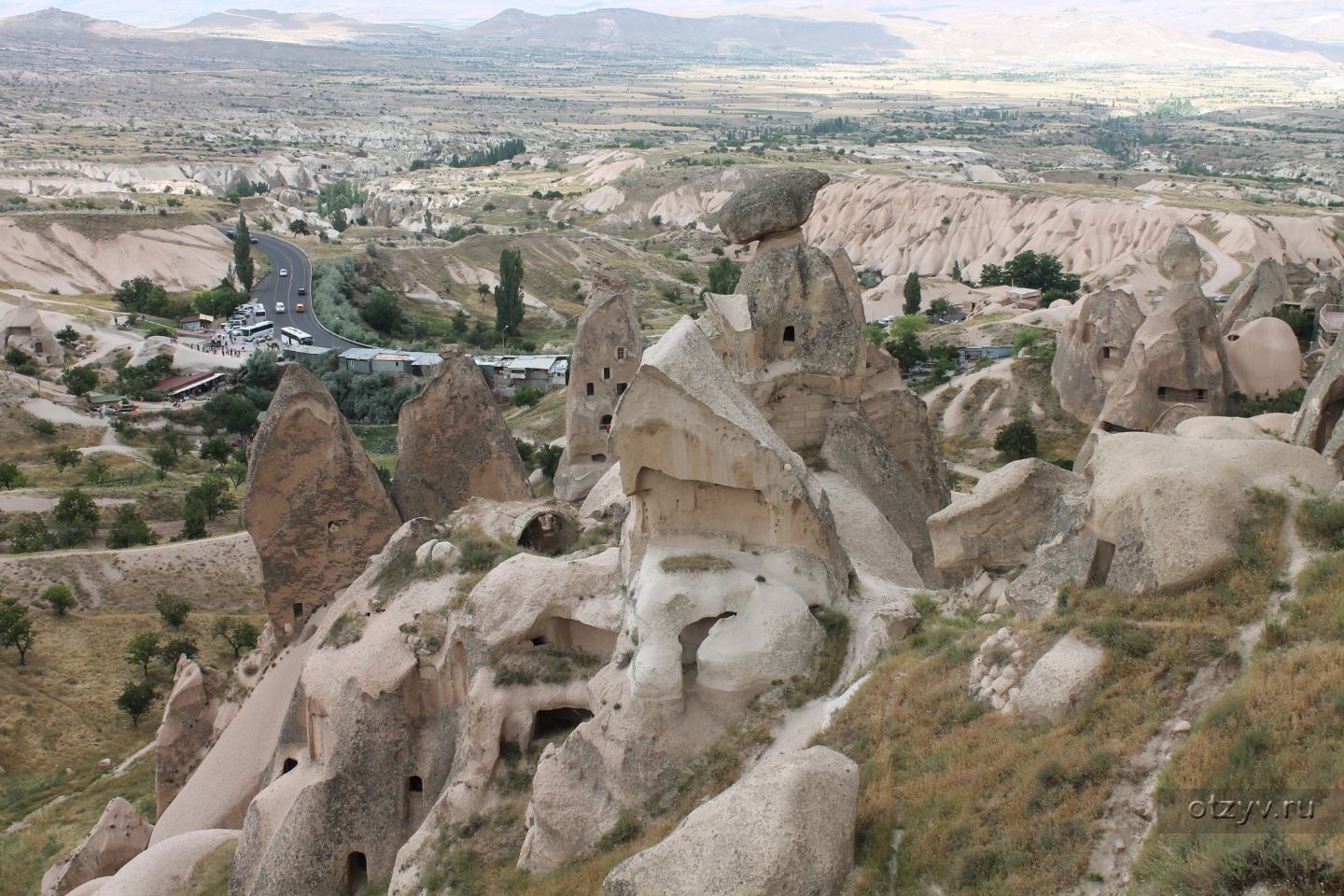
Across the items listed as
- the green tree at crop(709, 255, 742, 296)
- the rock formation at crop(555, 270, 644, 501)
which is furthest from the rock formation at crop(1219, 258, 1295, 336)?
the green tree at crop(709, 255, 742, 296)

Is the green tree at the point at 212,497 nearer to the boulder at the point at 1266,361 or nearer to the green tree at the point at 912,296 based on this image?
the boulder at the point at 1266,361

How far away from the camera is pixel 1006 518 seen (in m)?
13.2

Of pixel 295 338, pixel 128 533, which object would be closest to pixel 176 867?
pixel 128 533

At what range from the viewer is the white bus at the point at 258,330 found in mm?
64688

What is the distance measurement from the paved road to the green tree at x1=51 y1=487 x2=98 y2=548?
2974 centimetres

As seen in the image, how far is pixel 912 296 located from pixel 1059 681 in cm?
5405

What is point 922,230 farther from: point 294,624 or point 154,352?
point 294,624

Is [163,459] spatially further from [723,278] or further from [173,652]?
[723,278]

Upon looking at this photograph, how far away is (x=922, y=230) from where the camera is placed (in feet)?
312

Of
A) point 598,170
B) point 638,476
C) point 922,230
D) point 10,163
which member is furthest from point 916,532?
point 10,163

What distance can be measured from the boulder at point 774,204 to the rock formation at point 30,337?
4951 centimetres

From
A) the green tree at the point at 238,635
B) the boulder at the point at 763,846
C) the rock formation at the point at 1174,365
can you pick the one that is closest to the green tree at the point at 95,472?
the green tree at the point at 238,635

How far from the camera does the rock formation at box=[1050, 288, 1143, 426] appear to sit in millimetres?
34594

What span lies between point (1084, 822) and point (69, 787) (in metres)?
20.4
